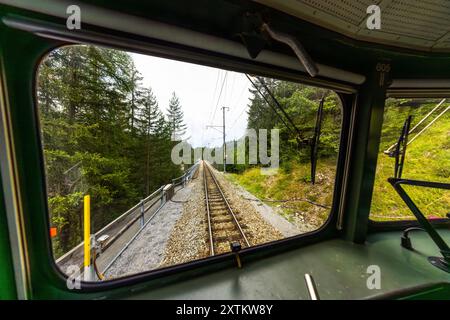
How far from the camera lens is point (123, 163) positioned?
10.1 ft

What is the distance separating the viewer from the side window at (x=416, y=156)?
1.73 m

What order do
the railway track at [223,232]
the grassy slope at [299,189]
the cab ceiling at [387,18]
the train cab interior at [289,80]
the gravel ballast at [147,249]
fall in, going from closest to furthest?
the train cab interior at [289,80]
the cab ceiling at [387,18]
the grassy slope at [299,189]
the gravel ballast at [147,249]
the railway track at [223,232]

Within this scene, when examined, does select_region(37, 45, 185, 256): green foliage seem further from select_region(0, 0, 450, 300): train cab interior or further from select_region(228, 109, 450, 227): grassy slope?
select_region(228, 109, 450, 227): grassy slope

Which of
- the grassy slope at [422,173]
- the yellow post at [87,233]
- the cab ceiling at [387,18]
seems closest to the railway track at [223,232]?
the yellow post at [87,233]

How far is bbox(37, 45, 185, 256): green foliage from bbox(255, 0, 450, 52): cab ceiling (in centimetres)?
157

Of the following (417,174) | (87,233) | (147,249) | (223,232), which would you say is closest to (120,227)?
(147,249)

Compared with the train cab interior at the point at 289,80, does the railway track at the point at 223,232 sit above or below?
below

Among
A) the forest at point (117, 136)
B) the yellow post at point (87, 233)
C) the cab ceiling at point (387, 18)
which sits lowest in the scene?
the yellow post at point (87, 233)

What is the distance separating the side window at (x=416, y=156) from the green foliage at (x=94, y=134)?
2960 millimetres

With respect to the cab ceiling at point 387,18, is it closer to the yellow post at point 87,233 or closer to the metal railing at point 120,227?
the yellow post at point 87,233

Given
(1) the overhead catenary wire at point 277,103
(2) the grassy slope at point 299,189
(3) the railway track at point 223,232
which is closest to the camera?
(1) the overhead catenary wire at point 277,103

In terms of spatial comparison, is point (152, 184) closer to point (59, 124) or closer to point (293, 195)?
point (59, 124)

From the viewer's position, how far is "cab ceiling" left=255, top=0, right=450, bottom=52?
3.08 ft

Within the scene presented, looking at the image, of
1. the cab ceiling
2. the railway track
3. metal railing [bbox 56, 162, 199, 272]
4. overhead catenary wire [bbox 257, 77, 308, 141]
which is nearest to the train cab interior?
the cab ceiling
